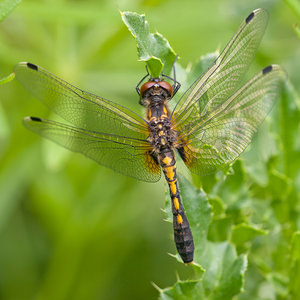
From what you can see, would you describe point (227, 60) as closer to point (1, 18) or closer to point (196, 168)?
point (196, 168)

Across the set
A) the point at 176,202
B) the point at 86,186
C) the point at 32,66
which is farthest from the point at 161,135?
the point at 86,186

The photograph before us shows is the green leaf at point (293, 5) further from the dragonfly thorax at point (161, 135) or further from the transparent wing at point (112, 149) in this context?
the transparent wing at point (112, 149)

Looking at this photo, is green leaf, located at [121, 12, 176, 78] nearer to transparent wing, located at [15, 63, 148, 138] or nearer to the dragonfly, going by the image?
the dragonfly

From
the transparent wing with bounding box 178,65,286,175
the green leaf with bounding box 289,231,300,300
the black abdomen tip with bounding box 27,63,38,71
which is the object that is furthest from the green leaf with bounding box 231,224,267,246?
the black abdomen tip with bounding box 27,63,38,71

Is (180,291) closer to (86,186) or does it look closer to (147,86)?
(147,86)

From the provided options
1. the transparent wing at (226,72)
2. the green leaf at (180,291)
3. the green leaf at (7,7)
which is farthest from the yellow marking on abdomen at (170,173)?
the green leaf at (7,7)
